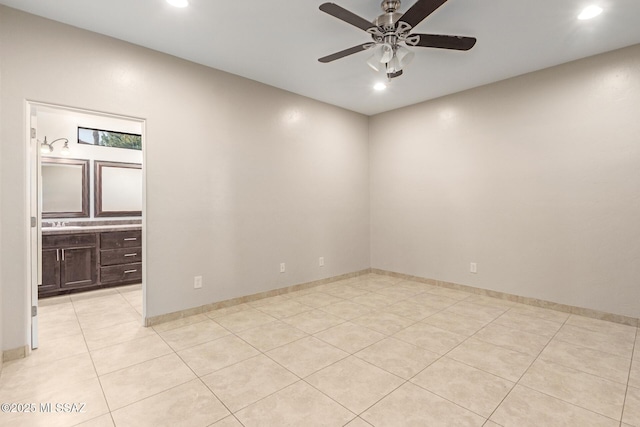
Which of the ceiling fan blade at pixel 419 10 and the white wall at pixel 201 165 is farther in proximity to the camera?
the white wall at pixel 201 165

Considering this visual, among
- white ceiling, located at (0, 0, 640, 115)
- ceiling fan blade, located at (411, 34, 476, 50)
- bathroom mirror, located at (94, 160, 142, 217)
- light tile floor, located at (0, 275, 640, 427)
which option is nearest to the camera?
light tile floor, located at (0, 275, 640, 427)

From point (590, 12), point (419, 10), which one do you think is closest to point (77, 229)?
point (419, 10)

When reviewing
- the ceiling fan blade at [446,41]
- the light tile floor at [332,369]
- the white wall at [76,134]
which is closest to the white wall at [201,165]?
the light tile floor at [332,369]

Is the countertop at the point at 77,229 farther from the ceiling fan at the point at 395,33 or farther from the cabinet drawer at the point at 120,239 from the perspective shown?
the ceiling fan at the point at 395,33

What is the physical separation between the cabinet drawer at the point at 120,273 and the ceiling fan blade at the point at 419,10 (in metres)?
4.82

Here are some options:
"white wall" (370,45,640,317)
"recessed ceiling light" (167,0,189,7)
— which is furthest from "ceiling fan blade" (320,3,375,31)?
"white wall" (370,45,640,317)

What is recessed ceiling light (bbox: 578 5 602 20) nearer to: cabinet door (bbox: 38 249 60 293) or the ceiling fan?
the ceiling fan

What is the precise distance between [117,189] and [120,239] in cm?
105

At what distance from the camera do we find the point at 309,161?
452 centimetres

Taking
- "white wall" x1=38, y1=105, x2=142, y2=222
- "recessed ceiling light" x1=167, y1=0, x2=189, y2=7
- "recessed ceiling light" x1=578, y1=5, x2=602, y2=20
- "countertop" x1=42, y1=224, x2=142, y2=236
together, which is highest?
"recessed ceiling light" x1=578, y1=5, x2=602, y2=20

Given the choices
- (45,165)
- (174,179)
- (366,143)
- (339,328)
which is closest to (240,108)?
(174,179)

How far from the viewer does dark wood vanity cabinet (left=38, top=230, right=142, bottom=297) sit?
403 centimetres

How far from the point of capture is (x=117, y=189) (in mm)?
5113

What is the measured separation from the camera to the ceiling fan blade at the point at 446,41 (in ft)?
7.46
